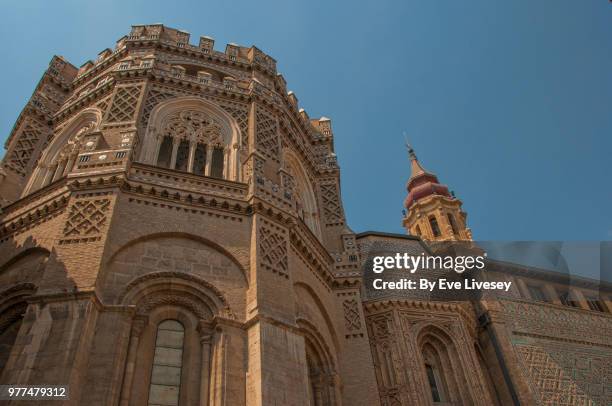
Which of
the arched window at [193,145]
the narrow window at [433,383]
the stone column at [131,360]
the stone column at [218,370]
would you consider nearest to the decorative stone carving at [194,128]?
the arched window at [193,145]

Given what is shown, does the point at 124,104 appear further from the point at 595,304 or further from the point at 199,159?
the point at 595,304

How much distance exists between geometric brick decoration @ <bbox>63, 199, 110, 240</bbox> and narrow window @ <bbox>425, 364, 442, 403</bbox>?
11.3 metres

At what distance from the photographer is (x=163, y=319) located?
10.2 m

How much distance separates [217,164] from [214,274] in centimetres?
482

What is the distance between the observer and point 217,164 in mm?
14781

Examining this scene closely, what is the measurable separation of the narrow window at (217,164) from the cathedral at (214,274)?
15 centimetres

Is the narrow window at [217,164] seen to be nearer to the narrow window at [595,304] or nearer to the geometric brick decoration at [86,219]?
the geometric brick decoration at [86,219]

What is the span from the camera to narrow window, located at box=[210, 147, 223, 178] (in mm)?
14539

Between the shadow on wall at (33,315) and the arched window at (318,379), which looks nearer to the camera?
the shadow on wall at (33,315)

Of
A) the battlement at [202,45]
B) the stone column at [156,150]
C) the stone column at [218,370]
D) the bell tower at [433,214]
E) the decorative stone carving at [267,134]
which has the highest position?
the bell tower at [433,214]

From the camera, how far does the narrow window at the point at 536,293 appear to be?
74.9ft

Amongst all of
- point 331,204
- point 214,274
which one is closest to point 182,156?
point 214,274

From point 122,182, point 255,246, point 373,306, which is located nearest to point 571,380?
point 373,306

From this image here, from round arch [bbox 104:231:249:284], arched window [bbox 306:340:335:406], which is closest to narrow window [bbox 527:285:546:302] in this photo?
arched window [bbox 306:340:335:406]
